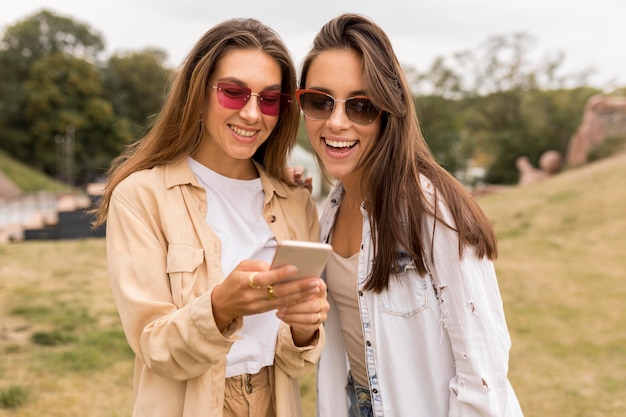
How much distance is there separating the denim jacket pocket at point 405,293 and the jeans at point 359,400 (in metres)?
0.47

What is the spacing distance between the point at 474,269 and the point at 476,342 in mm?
236

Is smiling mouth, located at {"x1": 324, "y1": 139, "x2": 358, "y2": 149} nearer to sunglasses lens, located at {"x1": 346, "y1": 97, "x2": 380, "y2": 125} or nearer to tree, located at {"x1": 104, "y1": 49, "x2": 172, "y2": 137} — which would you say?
sunglasses lens, located at {"x1": 346, "y1": 97, "x2": 380, "y2": 125}

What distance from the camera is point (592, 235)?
1025 centimetres

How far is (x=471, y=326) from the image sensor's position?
173 cm

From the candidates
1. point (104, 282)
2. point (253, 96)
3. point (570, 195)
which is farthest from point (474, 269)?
point (570, 195)

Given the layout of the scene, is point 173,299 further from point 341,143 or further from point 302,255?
point 341,143

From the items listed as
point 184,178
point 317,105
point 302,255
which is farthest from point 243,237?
point 302,255

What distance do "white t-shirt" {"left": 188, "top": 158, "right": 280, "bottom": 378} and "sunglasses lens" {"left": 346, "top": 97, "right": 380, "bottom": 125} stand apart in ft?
1.65

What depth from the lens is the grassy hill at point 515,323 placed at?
4.66 metres

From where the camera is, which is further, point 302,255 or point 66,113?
point 66,113

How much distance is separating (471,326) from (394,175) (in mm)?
565

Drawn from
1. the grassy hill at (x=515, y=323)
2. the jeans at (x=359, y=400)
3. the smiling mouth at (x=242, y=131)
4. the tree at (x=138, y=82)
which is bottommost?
the grassy hill at (x=515, y=323)

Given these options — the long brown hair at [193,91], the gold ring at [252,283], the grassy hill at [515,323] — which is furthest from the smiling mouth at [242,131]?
the grassy hill at [515,323]

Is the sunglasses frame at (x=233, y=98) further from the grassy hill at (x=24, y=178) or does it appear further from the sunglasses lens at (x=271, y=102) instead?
the grassy hill at (x=24, y=178)
